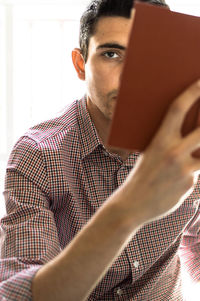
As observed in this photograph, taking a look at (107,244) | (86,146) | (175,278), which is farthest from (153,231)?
(107,244)

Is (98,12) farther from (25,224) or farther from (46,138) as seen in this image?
(25,224)

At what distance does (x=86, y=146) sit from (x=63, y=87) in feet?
5.93

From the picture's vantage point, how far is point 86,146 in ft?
3.94

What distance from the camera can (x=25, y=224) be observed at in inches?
40.2

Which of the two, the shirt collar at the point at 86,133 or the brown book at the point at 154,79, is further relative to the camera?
the shirt collar at the point at 86,133

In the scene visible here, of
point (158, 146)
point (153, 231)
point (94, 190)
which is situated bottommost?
point (153, 231)

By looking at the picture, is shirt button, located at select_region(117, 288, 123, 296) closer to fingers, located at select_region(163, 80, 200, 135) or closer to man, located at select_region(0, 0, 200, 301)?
man, located at select_region(0, 0, 200, 301)

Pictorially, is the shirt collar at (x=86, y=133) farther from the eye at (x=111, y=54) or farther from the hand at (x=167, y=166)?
the hand at (x=167, y=166)

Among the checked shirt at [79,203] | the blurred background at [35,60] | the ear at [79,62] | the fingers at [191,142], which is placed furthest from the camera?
the blurred background at [35,60]

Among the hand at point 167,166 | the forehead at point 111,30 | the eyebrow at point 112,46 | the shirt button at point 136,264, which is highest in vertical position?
the forehead at point 111,30

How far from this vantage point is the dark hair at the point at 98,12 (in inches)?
49.2

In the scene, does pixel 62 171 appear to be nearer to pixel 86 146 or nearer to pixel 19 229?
pixel 86 146

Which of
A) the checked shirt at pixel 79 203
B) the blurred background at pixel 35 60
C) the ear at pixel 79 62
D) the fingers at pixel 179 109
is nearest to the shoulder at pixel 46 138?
the checked shirt at pixel 79 203

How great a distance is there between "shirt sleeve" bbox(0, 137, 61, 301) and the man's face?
0.73ft
